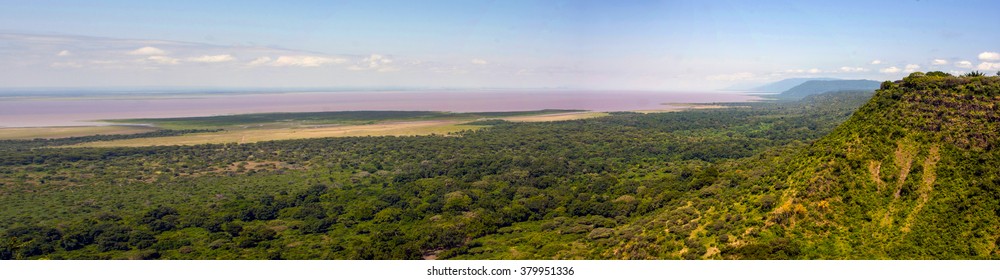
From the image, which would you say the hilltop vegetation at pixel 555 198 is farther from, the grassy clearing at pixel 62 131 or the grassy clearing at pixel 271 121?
the grassy clearing at pixel 271 121

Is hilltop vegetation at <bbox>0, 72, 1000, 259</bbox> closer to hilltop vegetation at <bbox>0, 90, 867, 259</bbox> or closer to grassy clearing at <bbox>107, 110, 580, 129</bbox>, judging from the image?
hilltop vegetation at <bbox>0, 90, 867, 259</bbox>

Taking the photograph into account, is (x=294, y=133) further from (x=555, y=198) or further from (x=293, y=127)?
(x=555, y=198)

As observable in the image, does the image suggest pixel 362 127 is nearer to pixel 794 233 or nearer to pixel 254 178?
pixel 254 178

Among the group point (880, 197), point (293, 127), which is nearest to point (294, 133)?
point (293, 127)

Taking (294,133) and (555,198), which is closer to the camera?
(555,198)

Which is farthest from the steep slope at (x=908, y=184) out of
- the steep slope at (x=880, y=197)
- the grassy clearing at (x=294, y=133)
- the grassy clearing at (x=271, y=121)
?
the grassy clearing at (x=271, y=121)
